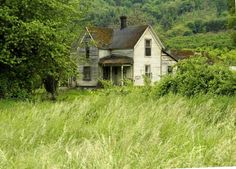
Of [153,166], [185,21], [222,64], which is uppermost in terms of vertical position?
[185,21]

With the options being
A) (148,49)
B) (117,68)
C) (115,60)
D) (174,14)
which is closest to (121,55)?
(115,60)

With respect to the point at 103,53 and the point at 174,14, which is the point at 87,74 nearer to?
the point at 103,53

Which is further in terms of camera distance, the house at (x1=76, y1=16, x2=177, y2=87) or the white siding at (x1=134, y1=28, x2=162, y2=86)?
the white siding at (x1=134, y1=28, x2=162, y2=86)

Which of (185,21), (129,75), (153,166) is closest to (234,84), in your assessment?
(153,166)

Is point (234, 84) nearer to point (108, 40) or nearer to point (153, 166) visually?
point (153, 166)

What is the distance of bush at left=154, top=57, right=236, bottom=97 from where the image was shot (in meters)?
14.5

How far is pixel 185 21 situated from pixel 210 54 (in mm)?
124907

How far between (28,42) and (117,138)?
16.8m

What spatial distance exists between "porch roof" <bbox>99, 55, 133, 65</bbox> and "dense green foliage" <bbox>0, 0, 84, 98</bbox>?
20239mm

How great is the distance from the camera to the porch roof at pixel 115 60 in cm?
4625

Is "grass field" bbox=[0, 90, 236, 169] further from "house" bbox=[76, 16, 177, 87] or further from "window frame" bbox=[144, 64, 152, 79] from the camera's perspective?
"window frame" bbox=[144, 64, 152, 79]

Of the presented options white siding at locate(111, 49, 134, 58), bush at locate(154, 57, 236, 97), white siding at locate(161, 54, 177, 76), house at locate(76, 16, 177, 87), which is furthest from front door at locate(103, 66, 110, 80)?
bush at locate(154, 57, 236, 97)

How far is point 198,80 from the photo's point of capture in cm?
1545

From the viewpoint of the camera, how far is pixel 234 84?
14.4 metres
